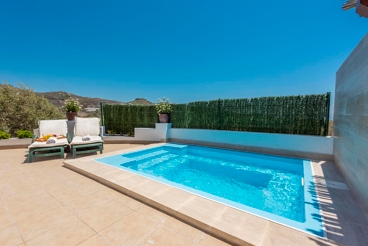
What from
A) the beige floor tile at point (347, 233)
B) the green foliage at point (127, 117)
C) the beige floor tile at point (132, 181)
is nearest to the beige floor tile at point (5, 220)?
the beige floor tile at point (132, 181)

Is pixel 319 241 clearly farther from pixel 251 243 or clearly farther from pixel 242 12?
pixel 242 12

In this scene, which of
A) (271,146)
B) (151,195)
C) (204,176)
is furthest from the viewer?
(271,146)

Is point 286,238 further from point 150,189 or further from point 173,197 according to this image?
point 150,189

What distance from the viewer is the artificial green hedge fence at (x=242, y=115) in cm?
609

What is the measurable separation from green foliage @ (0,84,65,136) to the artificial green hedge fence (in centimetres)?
684

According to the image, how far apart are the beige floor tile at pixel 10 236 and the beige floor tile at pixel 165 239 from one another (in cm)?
156

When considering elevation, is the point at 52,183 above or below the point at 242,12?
below

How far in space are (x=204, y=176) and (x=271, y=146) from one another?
142 inches

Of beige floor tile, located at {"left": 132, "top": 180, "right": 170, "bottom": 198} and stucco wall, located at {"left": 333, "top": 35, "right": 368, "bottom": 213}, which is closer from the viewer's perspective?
stucco wall, located at {"left": 333, "top": 35, "right": 368, "bottom": 213}

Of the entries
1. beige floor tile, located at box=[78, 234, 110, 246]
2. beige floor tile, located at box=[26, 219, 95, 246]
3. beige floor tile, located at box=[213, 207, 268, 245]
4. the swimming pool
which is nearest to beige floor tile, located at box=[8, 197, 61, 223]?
beige floor tile, located at box=[26, 219, 95, 246]

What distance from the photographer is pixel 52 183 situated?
3607 mm

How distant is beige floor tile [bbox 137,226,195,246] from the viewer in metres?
1.85

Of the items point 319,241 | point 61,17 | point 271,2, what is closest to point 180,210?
point 319,241

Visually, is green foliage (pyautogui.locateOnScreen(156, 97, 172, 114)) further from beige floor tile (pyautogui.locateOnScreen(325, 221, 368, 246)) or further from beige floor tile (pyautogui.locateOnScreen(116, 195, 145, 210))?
beige floor tile (pyautogui.locateOnScreen(325, 221, 368, 246))
